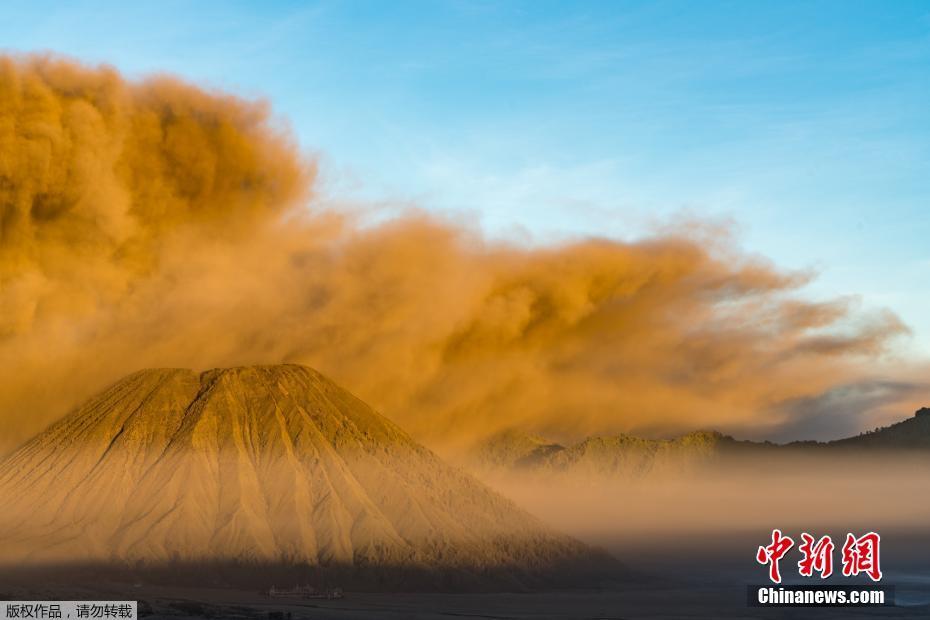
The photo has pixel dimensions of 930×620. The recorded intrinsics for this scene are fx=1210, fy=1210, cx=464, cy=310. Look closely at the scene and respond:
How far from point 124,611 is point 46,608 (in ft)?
32.7

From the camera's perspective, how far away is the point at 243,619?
200 m

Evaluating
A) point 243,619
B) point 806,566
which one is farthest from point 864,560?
point 243,619

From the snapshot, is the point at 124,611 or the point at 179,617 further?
the point at 179,617

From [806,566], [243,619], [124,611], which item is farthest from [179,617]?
[806,566]

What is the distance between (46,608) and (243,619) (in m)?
45.5

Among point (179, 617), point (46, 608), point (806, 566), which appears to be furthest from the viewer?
point (179, 617)

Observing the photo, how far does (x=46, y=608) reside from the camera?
160 meters

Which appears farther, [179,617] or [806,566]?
[179,617]

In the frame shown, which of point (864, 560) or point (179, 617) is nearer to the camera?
point (864, 560)

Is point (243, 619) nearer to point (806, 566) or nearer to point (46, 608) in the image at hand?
point (46, 608)

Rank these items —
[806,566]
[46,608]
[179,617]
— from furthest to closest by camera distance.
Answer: [179,617] → [806,566] → [46,608]

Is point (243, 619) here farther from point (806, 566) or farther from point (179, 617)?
point (806, 566)

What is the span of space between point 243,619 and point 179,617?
1035cm

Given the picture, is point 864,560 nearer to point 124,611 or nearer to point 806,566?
point 806,566
